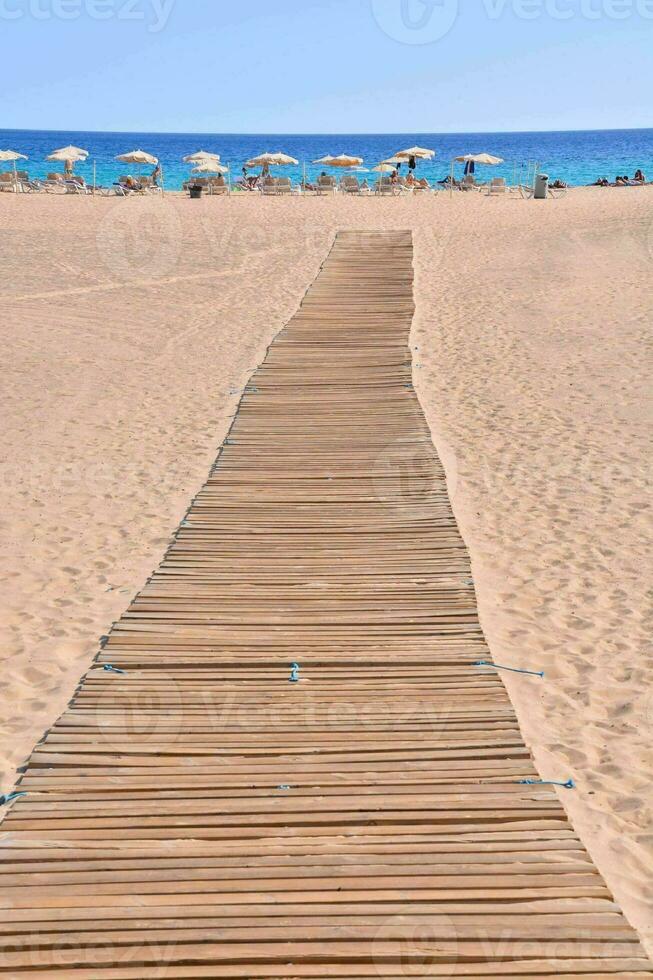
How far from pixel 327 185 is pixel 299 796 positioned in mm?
30102

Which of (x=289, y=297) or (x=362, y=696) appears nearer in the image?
(x=362, y=696)

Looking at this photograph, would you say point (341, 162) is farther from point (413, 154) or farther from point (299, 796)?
point (299, 796)

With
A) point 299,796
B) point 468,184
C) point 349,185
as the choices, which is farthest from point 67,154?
point 299,796

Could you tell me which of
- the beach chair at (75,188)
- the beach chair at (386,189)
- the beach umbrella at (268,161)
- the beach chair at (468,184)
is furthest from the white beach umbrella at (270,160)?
the beach chair at (75,188)

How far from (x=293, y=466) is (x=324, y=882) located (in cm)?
469

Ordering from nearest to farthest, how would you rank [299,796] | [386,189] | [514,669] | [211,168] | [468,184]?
1. [299,796]
2. [514,669]
3. [386,189]
4. [468,184]
5. [211,168]

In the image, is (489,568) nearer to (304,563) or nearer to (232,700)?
(304,563)

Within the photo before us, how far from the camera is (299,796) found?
387 centimetres

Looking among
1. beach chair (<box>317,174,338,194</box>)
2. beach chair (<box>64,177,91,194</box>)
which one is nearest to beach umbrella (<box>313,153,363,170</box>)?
beach chair (<box>317,174,338,194</box>)

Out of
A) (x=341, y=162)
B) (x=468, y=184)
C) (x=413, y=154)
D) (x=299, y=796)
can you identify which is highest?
(x=299, y=796)

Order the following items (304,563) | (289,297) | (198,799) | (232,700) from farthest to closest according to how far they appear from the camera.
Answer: (289,297)
(304,563)
(232,700)
(198,799)

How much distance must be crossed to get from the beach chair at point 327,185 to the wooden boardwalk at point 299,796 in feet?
88.7

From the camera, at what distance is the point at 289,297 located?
1614cm

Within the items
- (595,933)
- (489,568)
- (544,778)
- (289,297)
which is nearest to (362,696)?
(544,778)
